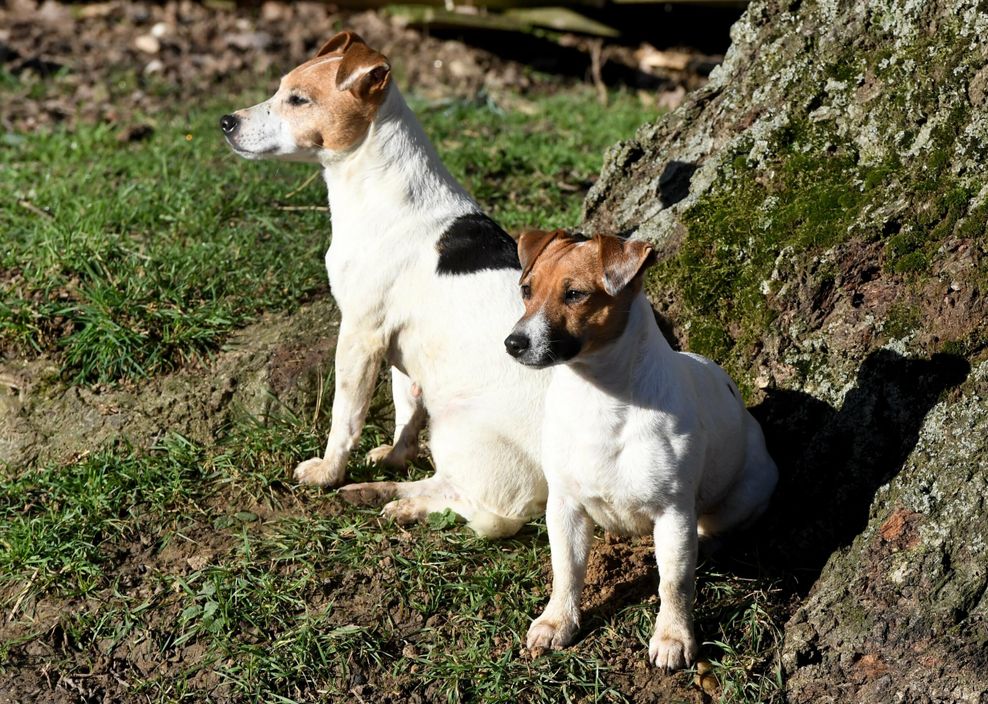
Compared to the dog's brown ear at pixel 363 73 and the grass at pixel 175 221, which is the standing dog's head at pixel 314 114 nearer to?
the dog's brown ear at pixel 363 73

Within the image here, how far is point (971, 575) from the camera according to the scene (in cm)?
365

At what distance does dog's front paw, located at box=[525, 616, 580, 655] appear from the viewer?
13.2 feet

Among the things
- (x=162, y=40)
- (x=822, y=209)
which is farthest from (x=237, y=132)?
(x=162, y=40)

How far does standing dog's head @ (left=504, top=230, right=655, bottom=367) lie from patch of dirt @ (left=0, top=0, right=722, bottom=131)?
5572 mm

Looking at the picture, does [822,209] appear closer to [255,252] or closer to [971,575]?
[971,575]

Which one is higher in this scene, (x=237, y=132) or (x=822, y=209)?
(x=822, y=209)

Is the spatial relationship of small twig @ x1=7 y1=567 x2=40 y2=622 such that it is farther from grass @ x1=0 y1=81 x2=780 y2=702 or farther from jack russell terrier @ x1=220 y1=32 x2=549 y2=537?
jack russell terrier @ x1=220 y1=32 x2=549 y2=537

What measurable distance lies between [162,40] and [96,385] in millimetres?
5499

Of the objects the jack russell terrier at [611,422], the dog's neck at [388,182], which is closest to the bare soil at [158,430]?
the jack russell terrier at [611,422]

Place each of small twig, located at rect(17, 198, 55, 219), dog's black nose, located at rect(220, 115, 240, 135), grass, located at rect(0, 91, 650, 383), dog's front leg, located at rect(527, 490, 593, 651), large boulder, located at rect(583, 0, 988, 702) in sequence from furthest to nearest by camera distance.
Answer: small twig, located at rect(17, 198, 55, 219) → grass, located at rect(0, 91, 650, 383) → dog's black nose, located at rect(220, 115, 240, 135) → dog's front leg, located at rect(527, 490, 593, 651) → large boulder, located at rect(583, 0, 988, 702)

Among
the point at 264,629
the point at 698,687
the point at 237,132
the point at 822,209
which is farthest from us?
the point at 237,132

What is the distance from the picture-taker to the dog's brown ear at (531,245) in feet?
12.7

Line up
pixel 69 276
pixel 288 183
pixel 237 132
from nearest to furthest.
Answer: pixel 237 132, pixel 69 276, pixel 288 183

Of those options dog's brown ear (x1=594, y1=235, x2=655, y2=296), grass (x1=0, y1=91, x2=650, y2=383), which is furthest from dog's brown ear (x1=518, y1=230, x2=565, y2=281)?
grass (x1=0, y1=91, x2=650, y2=383)
